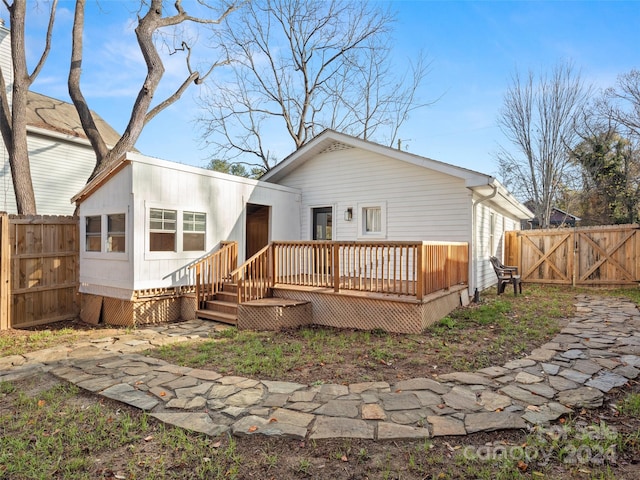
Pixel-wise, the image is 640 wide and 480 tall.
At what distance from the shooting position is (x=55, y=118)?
1266 centimetres

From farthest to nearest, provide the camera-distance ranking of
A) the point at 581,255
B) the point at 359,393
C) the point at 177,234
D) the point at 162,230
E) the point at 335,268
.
Answer: 1. the point at 581,255
2. the point at 177,234
3. the point at 162,230
4. the point at 335,268
5. the point at 359,393

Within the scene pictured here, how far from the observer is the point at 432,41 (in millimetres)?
16484

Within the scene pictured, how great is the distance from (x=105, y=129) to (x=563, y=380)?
680 inches

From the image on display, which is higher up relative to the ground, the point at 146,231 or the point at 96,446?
the point at 146,231

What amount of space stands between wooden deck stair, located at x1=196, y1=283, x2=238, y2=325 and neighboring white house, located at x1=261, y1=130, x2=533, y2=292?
331 cm

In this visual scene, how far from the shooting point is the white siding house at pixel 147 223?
249 inches

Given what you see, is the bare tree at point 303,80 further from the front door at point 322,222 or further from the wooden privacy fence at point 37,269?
the wooden privacy fence at point 37,269

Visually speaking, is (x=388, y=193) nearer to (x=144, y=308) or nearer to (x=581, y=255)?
(x=144, y=308)

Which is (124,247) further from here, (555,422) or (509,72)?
(509,72)

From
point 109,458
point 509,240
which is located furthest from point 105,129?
point 509,240

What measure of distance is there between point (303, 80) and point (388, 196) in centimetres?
1200

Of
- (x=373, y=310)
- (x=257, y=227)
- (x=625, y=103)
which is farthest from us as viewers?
(x=625, y=103)

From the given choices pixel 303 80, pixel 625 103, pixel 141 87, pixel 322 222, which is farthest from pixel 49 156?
pixel 625 103

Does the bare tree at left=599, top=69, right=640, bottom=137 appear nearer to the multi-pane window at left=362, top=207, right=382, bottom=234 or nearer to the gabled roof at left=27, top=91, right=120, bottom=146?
the multi-pane window at left=362, top=207, right=382, bottom=234
